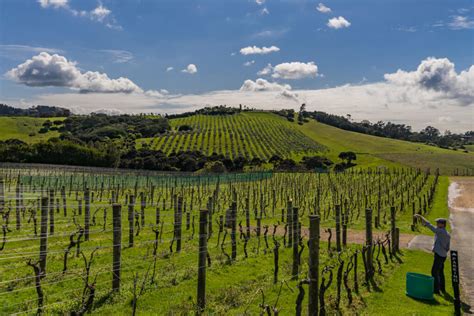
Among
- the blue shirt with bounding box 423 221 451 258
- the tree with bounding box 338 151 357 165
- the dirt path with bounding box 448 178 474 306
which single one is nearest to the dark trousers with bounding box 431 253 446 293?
the blue shirt with bounding box 423 221 451 258

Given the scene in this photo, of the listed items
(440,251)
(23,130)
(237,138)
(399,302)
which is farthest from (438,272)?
(23,130)

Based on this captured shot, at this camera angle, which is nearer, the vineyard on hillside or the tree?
the tree

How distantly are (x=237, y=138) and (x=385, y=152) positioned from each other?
37.3 meters

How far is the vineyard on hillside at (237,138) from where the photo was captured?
89750 millimetres

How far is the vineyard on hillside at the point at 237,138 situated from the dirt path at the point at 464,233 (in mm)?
51338

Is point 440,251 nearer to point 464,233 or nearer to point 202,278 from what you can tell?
point 202,278

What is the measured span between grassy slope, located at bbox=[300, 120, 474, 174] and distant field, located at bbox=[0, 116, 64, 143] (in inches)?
2897

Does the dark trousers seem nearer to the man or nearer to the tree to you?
the man

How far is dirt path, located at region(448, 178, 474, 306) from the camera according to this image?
10.6 metres

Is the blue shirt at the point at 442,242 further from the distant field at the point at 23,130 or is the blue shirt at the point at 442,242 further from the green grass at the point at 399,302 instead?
the distant field at the point at 23,130

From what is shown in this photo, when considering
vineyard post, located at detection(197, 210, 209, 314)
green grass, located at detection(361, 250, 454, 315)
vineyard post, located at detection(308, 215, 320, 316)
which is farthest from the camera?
green grass, located at detection(361, 250, 454, 315)

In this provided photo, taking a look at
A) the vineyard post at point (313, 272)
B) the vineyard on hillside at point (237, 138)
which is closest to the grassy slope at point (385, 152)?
the vineyard on hillside at point (237, 138)

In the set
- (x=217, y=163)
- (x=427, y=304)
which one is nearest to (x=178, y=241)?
(x=427, y=304)

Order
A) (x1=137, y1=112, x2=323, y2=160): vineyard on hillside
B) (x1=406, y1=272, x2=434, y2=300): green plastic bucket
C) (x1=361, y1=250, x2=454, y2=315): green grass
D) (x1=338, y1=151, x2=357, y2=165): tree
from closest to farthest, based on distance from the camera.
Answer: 1. (x1=361, y1=250, x2=454, y2=315): green grass
2. (x1=406, y1=272, x2=434, y2=300): green plastic bucket
3. (x1=338, y1=151, x2=357, y2=165): tree
4. (x1=137, y1=112, x2=323, y2=160): vineyard on hillside
